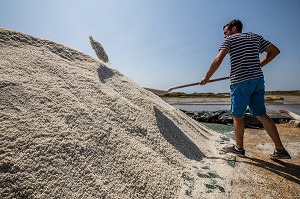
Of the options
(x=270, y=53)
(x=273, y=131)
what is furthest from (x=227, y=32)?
(x=273, y=131)

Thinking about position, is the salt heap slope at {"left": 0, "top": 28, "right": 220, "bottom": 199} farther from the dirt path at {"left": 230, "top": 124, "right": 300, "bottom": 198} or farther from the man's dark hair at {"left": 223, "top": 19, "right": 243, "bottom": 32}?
the man's dark hair at {"left": 223, "top": 19, "right": 243, "bottom": 32}

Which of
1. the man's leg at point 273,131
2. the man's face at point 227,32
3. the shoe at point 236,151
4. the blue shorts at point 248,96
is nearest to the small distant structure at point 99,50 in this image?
the man's face at point 227,32

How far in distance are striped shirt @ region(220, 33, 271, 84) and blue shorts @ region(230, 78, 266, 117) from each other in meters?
0.06

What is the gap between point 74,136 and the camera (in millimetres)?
1608

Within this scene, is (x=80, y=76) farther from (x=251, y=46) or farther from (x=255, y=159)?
(x=255, y=159)

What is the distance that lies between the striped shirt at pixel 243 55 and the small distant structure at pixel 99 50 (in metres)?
1.97

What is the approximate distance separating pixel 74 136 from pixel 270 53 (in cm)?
235

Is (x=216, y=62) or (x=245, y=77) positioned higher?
(x=216, y=62)

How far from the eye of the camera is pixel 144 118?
2432 millimetres

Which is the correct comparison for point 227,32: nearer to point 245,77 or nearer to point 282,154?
point 245,77

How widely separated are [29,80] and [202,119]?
17.0 feet

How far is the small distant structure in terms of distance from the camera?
146 inches

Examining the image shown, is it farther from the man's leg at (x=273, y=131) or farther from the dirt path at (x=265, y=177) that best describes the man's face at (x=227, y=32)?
the dirt path at (x=265, y=177)

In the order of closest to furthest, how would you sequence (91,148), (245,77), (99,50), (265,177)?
(91,148)
(265,177)
(245,77)
(99,50)
